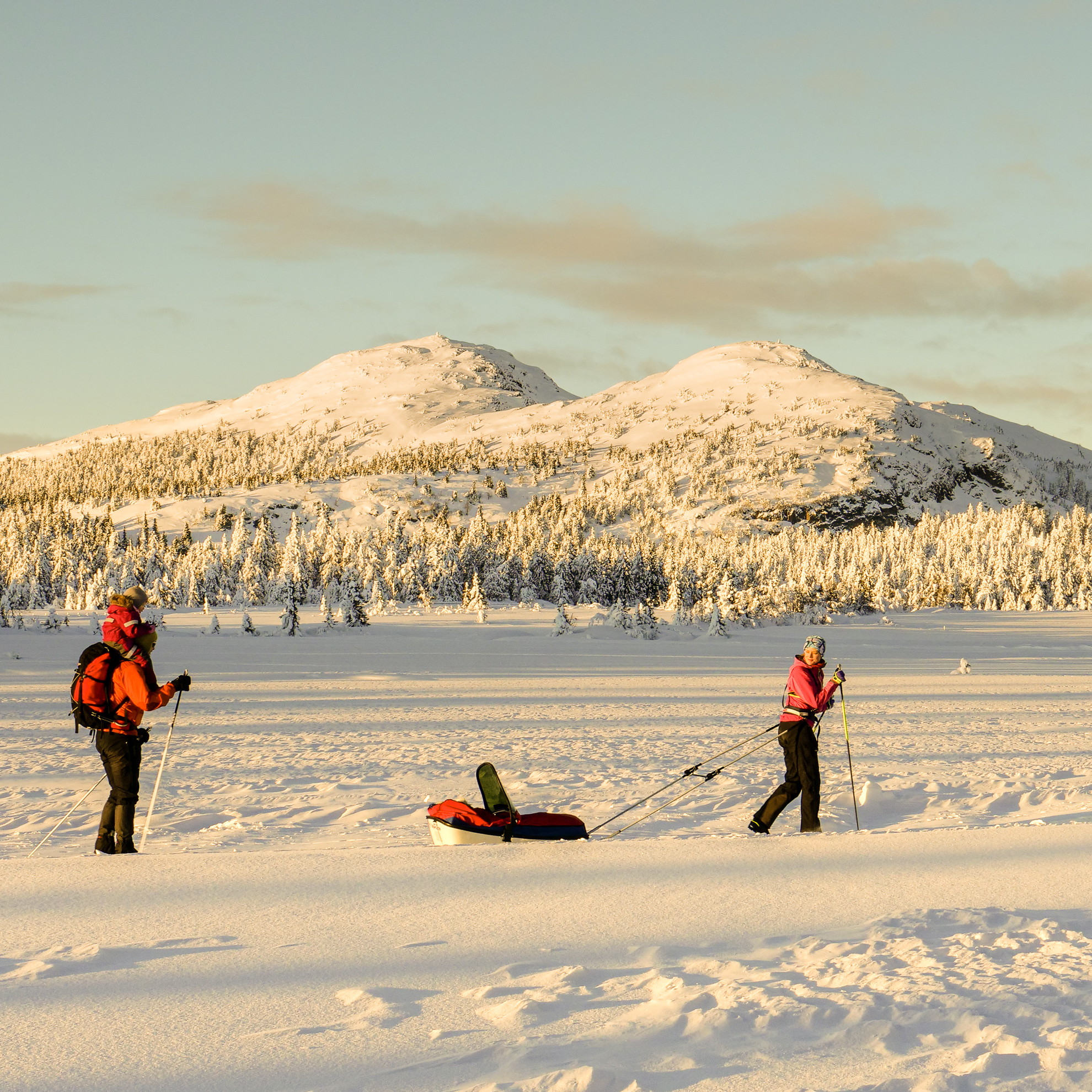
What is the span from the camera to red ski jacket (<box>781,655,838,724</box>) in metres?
8.64

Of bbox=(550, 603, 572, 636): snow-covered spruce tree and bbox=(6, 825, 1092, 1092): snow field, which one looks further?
bbox=(550, 603, 572, 636): snow-covered spruce tree

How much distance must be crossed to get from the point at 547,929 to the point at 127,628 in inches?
162

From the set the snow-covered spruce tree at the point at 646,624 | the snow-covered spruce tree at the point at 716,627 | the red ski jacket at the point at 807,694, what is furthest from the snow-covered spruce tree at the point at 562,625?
the red ski jacket at the point at 807,694

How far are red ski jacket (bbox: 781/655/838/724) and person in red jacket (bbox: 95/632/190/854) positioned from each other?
5163 mm

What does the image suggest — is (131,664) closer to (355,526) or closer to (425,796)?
(425,796)

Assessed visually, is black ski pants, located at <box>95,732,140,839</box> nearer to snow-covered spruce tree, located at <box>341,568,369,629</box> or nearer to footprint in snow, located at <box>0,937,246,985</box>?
footprint in snow, located at <box>0,937,246,985</box>

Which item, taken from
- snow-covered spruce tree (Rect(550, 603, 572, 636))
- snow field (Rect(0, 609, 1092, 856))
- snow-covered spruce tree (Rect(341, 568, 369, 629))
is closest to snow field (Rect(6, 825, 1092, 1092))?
snow field (Rect(0, 609, 1092, 856))

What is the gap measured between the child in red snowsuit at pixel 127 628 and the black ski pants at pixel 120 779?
641mm

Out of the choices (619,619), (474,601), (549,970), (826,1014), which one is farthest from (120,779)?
(474,601)

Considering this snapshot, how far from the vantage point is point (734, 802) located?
34.1 ft

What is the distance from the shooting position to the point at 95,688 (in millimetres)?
7504

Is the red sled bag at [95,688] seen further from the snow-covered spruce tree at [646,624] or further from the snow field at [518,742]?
the snow-covered spruce tree at [646,624]

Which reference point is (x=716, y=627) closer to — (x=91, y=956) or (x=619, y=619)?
(x=619, y=619)

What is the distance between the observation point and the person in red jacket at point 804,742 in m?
8.57
